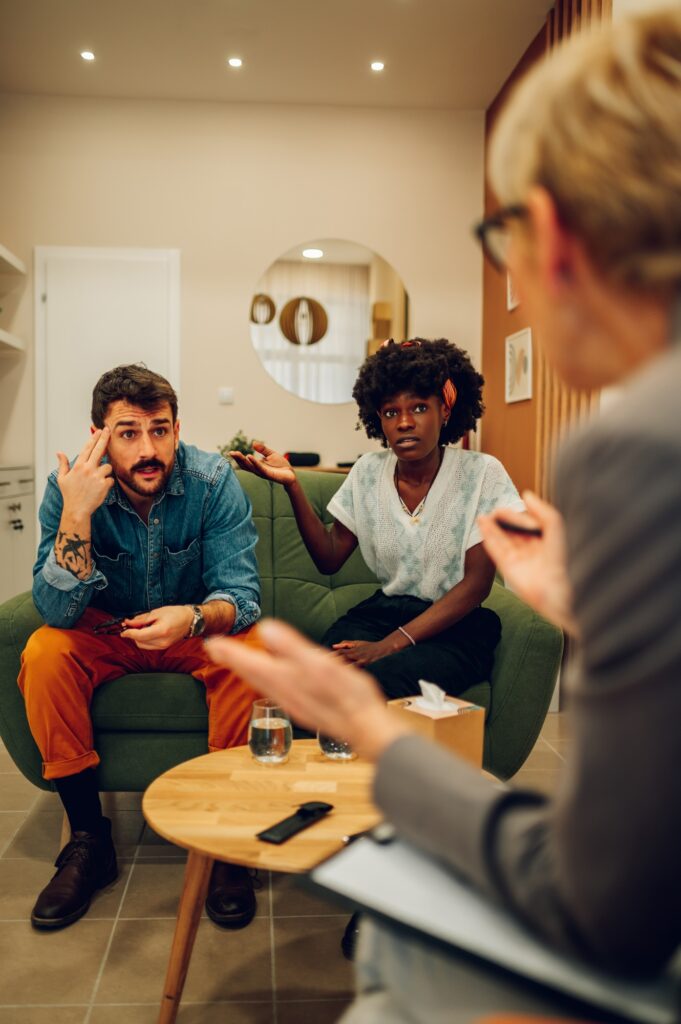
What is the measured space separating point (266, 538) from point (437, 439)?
2.12ft

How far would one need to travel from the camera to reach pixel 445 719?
4.61 feet

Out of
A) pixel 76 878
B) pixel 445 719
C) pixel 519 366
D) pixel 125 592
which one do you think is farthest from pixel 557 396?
pixel 76 878

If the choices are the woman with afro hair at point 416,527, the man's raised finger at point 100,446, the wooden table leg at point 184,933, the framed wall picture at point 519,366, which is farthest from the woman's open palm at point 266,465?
the framed wall picture at point 519,366

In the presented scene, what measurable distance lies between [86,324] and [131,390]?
316 cm

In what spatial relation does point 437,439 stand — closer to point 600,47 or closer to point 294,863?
point 294,863

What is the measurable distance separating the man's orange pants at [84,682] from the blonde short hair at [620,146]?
1578 mm

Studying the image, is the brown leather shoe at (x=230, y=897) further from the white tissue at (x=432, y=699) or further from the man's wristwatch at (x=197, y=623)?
the white tissue at (x=432, y=699)

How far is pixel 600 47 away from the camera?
1.94 feet

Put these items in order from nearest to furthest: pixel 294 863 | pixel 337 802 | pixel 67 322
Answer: pixel 294 863 < pixel 337 802 < pixel 67 322

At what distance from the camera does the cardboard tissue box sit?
140cm

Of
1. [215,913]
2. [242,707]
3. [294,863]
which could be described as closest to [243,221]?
[242,707]

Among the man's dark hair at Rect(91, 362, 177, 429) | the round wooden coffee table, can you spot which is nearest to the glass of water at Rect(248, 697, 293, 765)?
the round wooden coffee table

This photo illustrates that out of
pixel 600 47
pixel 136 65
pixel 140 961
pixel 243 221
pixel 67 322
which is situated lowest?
pixel 140 961

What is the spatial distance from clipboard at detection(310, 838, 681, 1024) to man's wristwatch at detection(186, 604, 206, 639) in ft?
4.21
